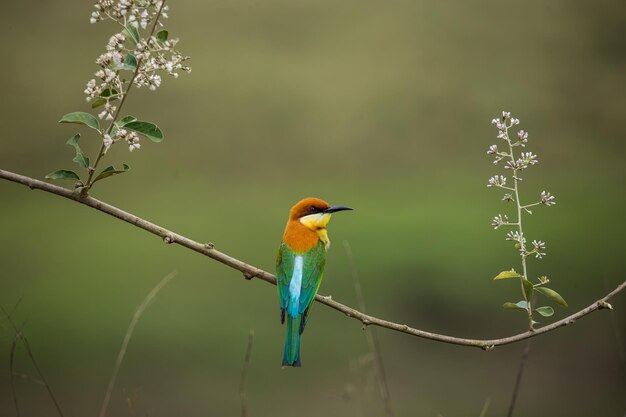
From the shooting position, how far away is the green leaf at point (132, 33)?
143cm

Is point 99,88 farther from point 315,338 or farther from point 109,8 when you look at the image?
point 315,338

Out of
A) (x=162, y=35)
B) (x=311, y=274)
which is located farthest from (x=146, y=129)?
(x=311, y=274)

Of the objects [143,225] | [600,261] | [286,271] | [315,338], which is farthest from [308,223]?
[600,261]

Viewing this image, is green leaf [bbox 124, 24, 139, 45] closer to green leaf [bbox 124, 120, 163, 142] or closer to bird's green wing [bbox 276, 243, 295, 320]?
green leaf [bbox 124, 120, 163, 142]

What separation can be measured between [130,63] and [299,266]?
90cm

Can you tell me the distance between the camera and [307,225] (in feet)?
7.72

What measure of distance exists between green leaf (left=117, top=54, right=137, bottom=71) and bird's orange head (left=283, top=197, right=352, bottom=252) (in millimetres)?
894

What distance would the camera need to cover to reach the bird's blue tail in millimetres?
2051

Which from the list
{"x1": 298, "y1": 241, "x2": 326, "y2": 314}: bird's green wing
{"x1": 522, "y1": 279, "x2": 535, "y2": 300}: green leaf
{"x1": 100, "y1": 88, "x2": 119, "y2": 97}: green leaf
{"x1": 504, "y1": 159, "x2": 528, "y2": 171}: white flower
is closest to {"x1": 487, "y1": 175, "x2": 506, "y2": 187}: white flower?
{"x1": 504, "y1": 159, "x2": 528, "y2": 171}: white flower

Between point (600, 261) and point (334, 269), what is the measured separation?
2.01 meters

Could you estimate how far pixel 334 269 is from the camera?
556cm

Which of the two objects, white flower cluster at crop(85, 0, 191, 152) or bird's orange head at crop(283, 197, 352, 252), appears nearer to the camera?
white flower cluster at crop(85, 0, 191, 152)

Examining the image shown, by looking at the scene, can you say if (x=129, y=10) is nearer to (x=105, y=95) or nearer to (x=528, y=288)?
(x=105, y=95)

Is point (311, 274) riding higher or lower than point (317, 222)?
lower
